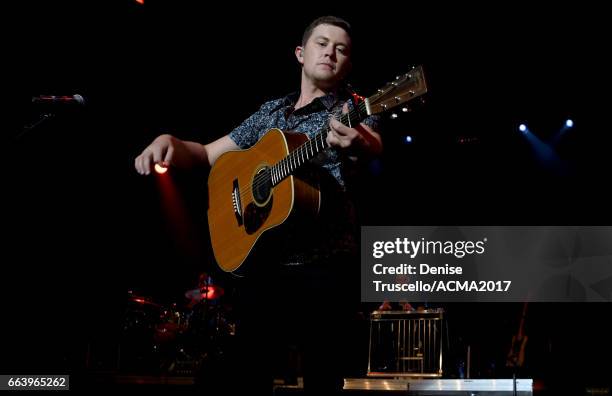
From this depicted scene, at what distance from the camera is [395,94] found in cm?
210

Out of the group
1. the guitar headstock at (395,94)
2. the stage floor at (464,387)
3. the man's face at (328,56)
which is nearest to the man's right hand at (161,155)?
the man's face at (328,56)

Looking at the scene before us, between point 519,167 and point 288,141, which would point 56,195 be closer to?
point 288,141

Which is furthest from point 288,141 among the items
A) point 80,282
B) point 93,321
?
point 93,321

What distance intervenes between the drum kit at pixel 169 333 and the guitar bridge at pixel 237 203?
5.52 metres

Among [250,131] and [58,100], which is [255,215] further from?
[58,100]

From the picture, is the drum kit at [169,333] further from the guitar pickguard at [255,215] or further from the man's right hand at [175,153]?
the guitar pickguard at [255,215]

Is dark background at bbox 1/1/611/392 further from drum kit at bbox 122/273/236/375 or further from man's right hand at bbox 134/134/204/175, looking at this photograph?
man's right hand at bbox 134/134/204/175

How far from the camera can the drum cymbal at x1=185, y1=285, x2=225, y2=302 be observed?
27.6ft

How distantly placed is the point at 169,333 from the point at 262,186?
634 cm

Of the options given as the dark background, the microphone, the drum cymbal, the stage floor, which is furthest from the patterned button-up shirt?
the drum cymbal

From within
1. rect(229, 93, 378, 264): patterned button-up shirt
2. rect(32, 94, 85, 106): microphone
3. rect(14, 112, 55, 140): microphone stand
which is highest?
rect(32, 94, 85, 106): microphone

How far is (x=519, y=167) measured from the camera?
35.0 feet

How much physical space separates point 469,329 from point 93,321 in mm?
5106

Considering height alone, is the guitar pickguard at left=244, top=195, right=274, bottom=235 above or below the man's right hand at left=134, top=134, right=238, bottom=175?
below
